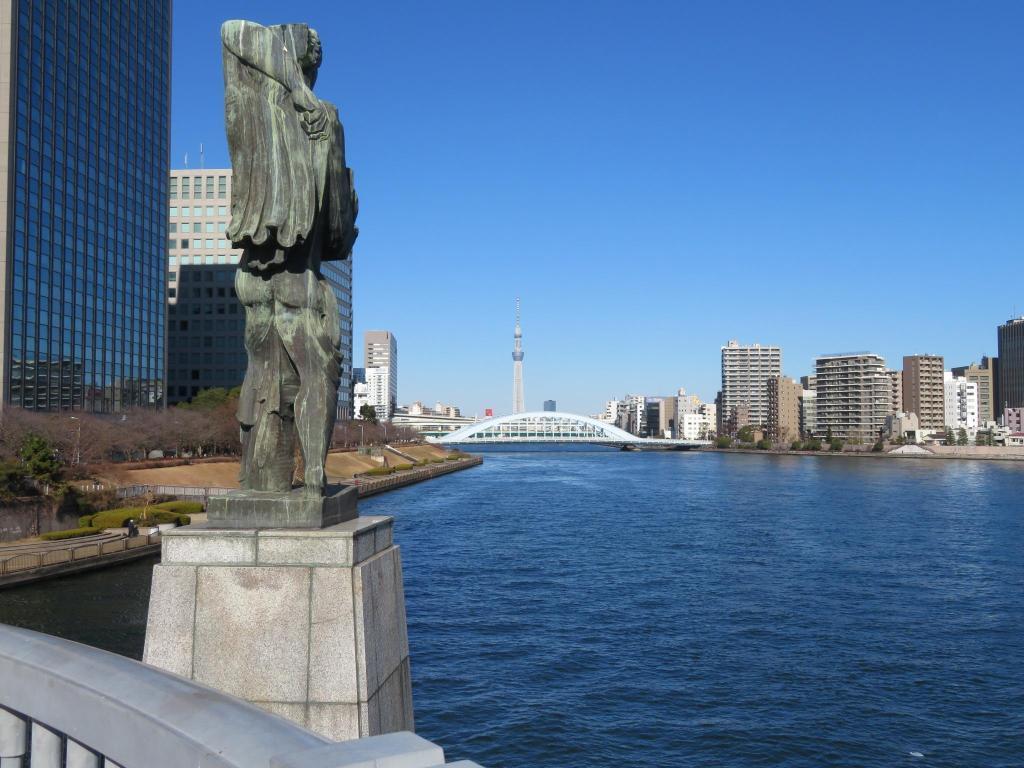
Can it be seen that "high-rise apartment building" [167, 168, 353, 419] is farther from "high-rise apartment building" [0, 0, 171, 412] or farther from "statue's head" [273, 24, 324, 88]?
"statue's head" [273, 24, 324, 88]

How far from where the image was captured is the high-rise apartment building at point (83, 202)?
5516 cm

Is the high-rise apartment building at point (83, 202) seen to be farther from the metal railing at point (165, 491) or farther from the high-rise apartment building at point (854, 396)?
the high-rise apartment building at point (854, 396)

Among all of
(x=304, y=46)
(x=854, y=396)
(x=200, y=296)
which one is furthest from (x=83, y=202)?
(x=854, y=396)

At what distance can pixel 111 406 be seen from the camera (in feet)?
217

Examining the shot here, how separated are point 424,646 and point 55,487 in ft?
73.5

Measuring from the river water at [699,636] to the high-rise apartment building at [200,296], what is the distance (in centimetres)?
5754

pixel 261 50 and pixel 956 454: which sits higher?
pixel 261 50

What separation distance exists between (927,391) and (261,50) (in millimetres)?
205540

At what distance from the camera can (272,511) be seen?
7504 millimetres

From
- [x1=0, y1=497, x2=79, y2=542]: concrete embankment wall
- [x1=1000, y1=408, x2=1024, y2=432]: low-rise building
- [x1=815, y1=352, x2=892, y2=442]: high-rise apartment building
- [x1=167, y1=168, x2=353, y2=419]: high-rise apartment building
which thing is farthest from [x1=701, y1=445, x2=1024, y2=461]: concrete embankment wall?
[x1=0, y1=497, x2=79, y2=542]: concrete embankment wall

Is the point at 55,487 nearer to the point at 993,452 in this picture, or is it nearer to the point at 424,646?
the point at 424,646

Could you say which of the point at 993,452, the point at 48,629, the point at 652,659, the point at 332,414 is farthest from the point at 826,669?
the point at 993,452

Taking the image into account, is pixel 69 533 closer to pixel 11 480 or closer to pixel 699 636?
pixel 11 480

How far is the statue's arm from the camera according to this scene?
7.75 metres
